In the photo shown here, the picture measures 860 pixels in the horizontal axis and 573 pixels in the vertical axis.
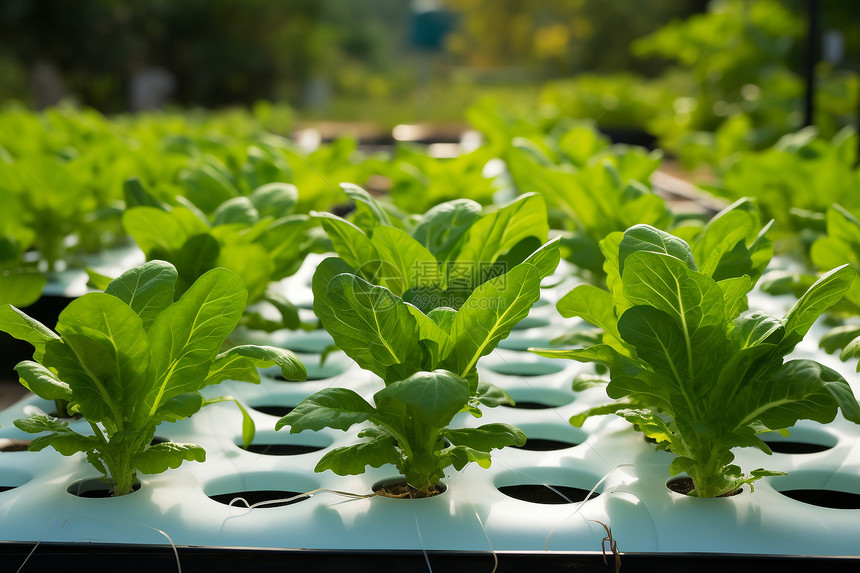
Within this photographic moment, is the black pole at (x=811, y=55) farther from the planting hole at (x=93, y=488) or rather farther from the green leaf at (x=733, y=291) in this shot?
the planting hole at (x=93, y=488)

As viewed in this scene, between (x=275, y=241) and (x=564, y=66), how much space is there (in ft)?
52.3

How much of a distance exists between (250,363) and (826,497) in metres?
0.70

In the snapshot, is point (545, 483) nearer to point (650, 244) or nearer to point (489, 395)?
point (489, 395)

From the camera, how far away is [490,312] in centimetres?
86

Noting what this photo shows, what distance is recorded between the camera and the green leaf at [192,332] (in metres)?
0.85

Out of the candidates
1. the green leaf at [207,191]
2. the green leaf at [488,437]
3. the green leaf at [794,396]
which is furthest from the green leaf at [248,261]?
the green leaf at [794,396]

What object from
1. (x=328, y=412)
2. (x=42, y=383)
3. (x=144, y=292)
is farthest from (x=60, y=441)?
(x=328, y=412)

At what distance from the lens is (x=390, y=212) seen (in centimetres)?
139

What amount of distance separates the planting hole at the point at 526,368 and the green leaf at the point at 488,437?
1.57 feet

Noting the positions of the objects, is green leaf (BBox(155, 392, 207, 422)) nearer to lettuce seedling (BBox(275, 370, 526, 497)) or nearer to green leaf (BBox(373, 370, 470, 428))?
lettuce seedling (BBox(275, 370, 526, 497))

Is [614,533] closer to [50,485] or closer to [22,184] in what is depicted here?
[50,485]

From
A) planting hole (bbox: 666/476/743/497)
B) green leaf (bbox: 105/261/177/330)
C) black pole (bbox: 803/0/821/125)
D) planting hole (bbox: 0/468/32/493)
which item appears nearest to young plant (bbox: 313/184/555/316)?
green leaf (bbox: 105/261/177/330)

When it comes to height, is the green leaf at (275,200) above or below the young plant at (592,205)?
below

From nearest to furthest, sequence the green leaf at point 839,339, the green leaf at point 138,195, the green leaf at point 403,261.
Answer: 1. the green leaf at point 403,261
2. the green leaf at point 839,339
3. the green leaf at point 138,195
